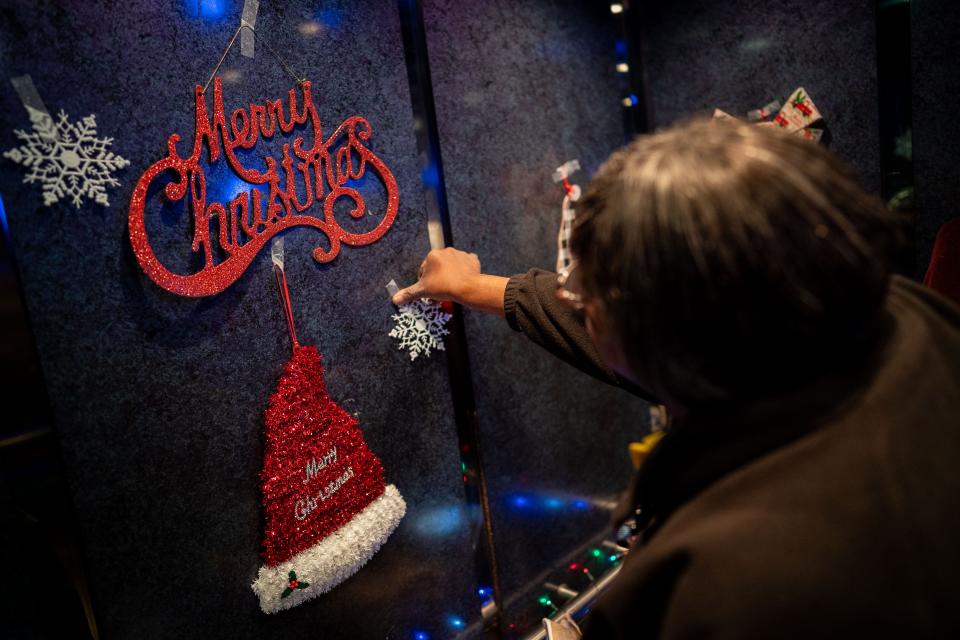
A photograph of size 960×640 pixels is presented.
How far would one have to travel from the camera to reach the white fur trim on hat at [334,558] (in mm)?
1093

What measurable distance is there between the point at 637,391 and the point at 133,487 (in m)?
0.88

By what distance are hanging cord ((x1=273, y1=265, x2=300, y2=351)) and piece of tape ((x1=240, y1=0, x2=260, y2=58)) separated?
0.39 meters

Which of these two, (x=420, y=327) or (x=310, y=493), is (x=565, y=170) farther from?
(x=310, y=493)

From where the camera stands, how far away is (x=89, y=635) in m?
0.93

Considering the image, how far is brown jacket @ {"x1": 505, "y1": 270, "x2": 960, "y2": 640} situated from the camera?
0.47 metres

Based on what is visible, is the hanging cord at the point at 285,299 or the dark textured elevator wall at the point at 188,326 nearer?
the dark textured elevator wall at the point at 188,326

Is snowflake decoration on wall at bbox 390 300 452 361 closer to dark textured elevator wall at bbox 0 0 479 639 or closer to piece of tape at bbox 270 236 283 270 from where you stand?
dark textured elevator wall at bbox 0 0 479 639

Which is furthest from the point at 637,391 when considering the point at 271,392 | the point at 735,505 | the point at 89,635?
the point at 89,635

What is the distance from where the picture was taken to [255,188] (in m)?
1.09

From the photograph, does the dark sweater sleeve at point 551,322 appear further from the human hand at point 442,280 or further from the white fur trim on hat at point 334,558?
the white fur trim on hat at point 334,558

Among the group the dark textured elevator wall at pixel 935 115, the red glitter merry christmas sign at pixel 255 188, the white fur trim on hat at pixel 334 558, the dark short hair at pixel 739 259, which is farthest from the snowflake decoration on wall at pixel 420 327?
the dark textured elevator wall at pixel 935 115

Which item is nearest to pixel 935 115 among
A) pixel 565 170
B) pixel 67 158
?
pixel 565 170

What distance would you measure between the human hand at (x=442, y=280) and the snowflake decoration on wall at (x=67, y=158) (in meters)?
0.58

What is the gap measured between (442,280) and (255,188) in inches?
16.5
